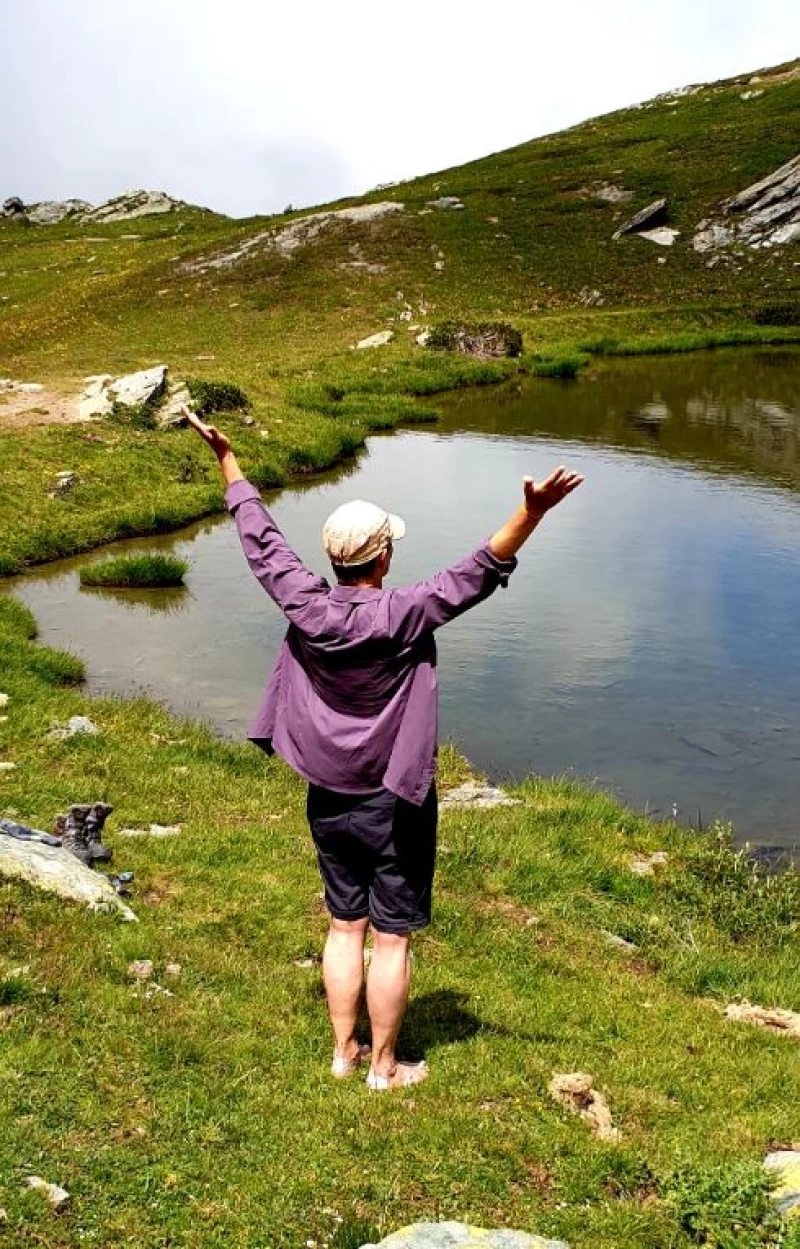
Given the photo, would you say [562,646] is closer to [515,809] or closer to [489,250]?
[515,809]

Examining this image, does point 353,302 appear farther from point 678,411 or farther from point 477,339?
point 678,411

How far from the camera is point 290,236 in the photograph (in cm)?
7625

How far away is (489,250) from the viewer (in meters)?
72.2

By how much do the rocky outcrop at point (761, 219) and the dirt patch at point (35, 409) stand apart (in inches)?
1996

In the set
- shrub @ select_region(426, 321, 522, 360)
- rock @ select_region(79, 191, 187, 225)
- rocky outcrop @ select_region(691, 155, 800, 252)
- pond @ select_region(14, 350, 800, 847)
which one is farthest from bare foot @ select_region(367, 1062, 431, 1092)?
rock @ select_region(79, 191, 187, 225)

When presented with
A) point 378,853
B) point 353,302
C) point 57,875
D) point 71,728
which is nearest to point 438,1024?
point 378,853

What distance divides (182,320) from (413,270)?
16.1 meters

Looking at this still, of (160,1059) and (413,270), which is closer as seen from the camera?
(160,1059)

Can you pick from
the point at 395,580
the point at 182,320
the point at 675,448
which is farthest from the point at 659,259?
the point at 395,580

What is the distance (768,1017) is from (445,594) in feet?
16.7

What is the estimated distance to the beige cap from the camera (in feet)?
19.7

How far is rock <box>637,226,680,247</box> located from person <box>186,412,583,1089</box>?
2913 inches

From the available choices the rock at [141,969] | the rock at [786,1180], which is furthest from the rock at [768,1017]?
the rock at [141,969]

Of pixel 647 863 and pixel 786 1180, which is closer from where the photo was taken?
pixel 786 1180
